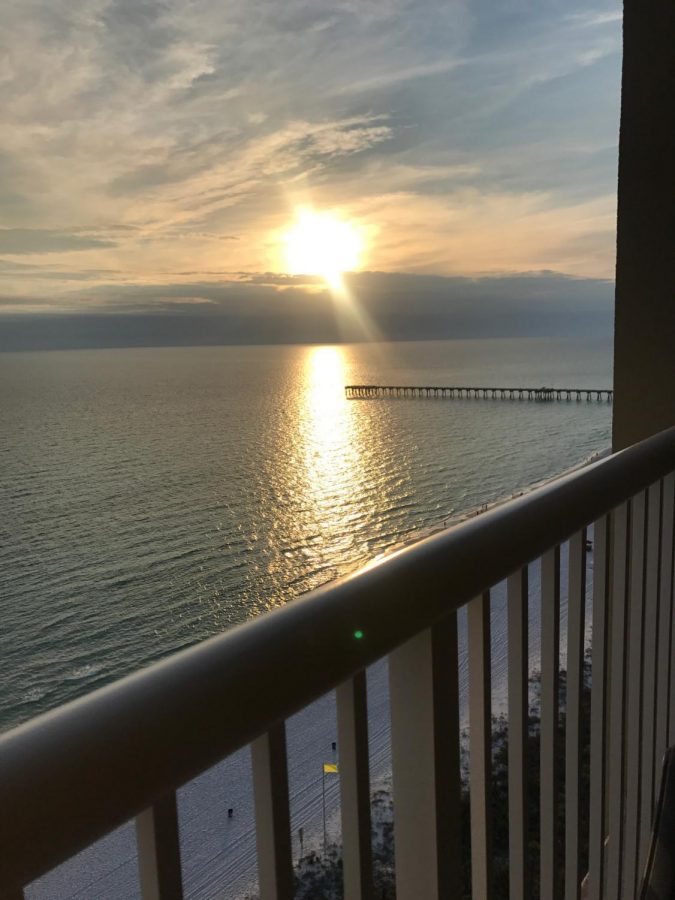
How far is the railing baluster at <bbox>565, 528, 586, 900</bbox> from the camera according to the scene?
1.11m

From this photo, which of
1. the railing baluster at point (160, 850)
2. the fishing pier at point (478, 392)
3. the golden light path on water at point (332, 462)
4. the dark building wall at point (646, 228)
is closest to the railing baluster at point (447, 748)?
the railing baluster at point (160, 850)

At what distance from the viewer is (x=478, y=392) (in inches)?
3164

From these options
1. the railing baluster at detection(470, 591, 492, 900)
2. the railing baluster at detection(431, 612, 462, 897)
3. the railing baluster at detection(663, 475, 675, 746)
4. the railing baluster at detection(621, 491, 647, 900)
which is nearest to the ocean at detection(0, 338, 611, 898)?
the railing baluster at detection(663, 475, 675, 746)

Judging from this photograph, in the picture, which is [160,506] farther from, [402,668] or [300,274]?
[402,668]

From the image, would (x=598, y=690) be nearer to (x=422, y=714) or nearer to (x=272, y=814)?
(x=422, y=714)

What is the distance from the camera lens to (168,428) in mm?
65375

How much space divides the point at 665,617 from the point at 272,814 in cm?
118

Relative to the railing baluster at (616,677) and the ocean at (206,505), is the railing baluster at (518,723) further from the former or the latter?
the ocean at (206,505)

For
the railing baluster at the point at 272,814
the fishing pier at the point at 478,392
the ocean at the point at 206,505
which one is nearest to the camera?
the railing baluster at the point at 272,814

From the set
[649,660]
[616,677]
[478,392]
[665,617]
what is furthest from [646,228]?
[478,392]

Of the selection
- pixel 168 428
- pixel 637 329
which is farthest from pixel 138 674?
pixel 168 428

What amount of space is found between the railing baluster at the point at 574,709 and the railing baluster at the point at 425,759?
401 mm

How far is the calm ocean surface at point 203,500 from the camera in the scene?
28.7m

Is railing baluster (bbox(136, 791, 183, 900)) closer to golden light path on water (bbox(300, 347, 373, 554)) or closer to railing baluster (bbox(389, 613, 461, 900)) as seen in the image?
railing baluster (bbox(389, 613, 461, 900))
